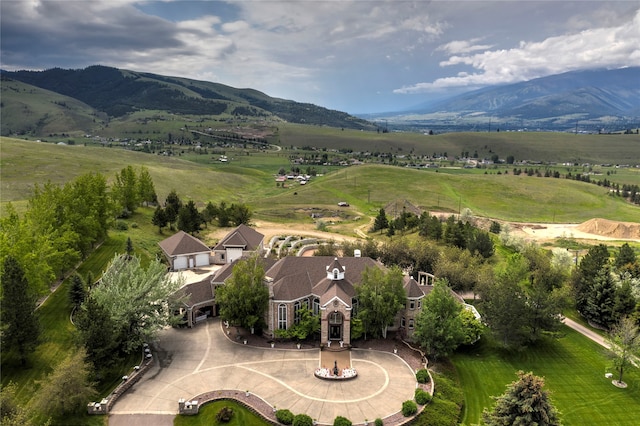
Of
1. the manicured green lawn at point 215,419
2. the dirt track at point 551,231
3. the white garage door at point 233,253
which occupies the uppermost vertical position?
the white garage door at point 233,253

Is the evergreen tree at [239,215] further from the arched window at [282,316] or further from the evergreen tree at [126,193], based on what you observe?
the arched window at [282,316]

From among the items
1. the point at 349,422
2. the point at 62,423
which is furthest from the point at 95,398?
the point at 349,422

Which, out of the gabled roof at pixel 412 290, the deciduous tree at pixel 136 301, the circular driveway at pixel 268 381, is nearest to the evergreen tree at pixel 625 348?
the gabled roof at pixel 412 290

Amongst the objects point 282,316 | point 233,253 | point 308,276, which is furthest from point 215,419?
point 233,253

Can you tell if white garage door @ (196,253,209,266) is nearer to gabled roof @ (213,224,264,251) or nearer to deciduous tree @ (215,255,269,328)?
gabled roof @ (213,224,264,251)

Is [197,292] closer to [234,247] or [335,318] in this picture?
[234,247]
